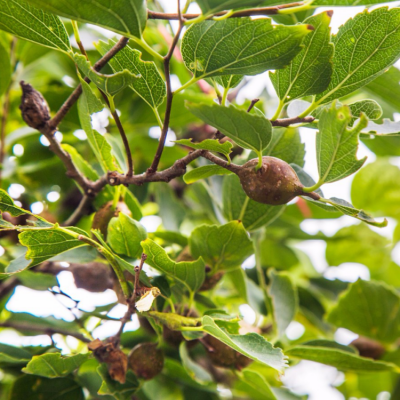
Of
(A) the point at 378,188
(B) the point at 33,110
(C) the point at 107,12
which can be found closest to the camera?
(C) the point at 107,12

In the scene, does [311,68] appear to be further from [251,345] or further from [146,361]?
[146,361]

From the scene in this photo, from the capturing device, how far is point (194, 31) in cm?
53

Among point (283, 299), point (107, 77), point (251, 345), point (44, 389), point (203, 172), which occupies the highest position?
point (107, 77)

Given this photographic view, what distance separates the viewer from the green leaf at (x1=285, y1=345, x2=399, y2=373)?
767 millimetres

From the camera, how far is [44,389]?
2.64 ft

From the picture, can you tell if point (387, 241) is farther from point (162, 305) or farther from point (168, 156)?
point (162, 305)

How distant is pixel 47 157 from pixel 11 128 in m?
0.22

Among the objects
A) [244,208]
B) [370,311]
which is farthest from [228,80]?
[370,311]

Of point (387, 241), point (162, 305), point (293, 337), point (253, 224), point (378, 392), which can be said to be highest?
point (253, 224)

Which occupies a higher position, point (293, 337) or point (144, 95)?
point (144, 95)

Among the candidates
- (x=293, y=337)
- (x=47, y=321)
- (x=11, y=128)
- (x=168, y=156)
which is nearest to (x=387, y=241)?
(x=293, y=337)

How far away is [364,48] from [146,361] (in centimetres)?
56

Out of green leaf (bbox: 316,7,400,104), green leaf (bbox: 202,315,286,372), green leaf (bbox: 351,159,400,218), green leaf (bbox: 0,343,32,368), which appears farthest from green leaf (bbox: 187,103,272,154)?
green leaf (bbox: 351,159,400,218)

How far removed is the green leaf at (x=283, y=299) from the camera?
92 cm
